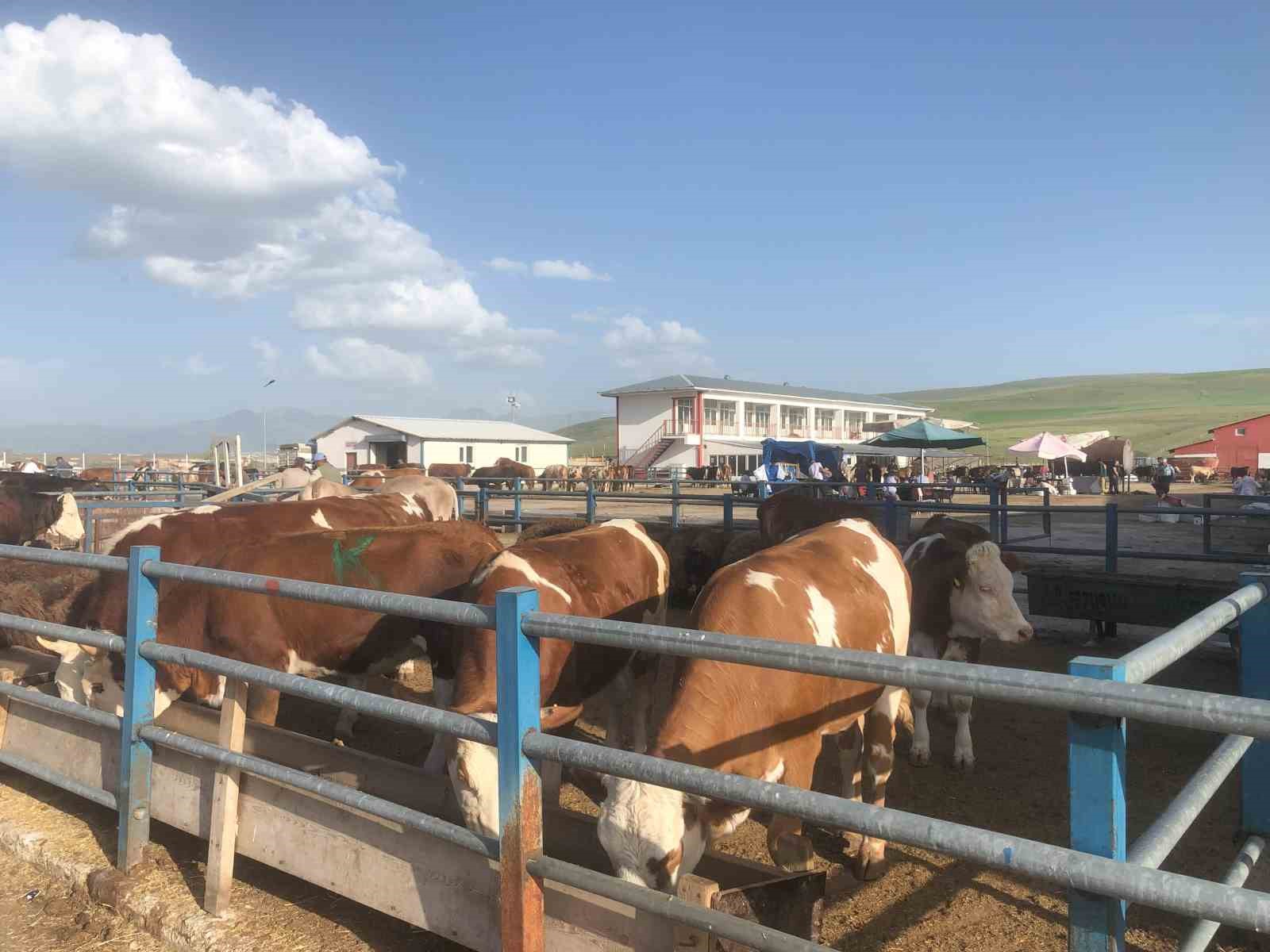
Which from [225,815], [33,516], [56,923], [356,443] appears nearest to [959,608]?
[225,815]

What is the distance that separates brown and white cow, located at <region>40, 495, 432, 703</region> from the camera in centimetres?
486

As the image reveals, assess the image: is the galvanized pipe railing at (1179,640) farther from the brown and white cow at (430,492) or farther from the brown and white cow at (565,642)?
the brown and white cow at (430,492)

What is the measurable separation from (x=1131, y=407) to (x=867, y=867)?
16098 cm

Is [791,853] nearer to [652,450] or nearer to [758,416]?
[652,450]

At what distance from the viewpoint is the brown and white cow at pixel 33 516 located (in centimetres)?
1124

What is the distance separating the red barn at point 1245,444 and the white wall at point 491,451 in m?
38.0

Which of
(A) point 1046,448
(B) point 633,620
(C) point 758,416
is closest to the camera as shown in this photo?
(B) point 633,620

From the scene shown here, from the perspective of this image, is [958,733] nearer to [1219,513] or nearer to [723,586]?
[723,586]

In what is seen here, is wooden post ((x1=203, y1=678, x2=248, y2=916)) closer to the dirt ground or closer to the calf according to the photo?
the dirt ground

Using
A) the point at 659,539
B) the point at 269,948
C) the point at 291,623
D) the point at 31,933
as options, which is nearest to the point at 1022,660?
the point at 659,539

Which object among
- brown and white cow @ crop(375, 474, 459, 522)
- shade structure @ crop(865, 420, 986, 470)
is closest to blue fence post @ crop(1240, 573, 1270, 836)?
brown and white cow @ crop(375, 474, 459, 522)

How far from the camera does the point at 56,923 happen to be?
3.41 meters

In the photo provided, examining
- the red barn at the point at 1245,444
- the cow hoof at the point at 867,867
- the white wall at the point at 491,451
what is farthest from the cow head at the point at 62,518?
the red barn at the point at 1245,444

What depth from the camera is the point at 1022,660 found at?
7852mm
